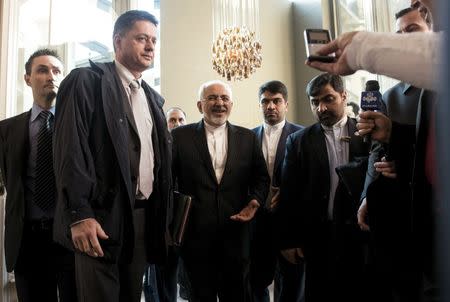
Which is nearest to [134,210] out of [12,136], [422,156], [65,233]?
[65,233]

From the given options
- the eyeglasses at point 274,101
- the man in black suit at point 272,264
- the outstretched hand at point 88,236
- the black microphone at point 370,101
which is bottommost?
the man in black suit at point 272,264

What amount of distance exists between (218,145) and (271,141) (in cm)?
53

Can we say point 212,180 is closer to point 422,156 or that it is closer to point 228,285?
point 228,285

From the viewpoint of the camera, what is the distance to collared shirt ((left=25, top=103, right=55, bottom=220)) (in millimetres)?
2004

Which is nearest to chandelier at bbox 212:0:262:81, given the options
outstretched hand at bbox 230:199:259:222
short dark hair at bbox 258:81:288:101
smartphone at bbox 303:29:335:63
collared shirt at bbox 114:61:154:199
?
short dark hair at bbox 258:81:288:101

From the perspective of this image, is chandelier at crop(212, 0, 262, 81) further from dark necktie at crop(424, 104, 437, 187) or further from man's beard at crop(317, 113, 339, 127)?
dark necktie at crop(424, 104, 437, 187)

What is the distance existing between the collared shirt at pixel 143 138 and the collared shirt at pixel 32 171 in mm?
619

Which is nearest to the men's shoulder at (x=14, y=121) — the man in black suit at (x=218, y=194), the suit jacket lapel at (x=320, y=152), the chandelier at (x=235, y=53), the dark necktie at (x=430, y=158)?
the man in black suit at (x=218, y=194)

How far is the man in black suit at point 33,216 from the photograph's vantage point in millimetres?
1986

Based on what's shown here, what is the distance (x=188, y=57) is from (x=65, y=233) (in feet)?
13.9

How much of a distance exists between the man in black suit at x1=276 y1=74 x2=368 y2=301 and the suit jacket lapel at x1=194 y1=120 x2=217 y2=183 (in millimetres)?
417

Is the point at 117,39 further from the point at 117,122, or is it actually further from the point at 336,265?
the point at 336,265

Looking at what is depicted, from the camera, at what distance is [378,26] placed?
471 centimetres

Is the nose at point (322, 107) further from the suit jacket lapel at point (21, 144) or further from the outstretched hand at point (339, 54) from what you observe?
the suit jacket lapel at point (21, 144)
